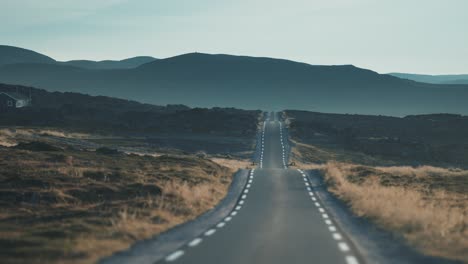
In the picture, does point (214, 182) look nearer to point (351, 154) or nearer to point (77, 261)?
point (77, 261)

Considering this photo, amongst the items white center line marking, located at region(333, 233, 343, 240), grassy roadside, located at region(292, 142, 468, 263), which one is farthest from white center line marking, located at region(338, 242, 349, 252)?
grassy roadside, located at region(292, 142, 468, 263)

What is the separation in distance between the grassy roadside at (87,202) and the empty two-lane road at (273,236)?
5.39ft

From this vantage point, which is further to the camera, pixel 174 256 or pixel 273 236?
pixel 273 236

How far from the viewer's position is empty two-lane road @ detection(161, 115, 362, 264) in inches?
545

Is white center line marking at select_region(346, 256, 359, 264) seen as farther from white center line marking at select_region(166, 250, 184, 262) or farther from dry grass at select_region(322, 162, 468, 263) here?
white center line marking at select_region(166, 250, 184, 262)

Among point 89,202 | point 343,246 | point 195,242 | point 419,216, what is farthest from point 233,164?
point 343,246

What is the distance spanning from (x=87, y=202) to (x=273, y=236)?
12.5 meters

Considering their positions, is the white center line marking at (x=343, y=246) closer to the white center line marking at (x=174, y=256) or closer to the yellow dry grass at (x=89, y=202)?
the white center line marking at (x=174, y=256)

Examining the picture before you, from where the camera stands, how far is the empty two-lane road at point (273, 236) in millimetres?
13836

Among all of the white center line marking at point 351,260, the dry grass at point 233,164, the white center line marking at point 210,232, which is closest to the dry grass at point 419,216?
the white center line marking at point 351,260

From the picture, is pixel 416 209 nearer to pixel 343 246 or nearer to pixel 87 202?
pixel 343 246

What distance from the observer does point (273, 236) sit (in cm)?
1753

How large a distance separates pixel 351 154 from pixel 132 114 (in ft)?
220

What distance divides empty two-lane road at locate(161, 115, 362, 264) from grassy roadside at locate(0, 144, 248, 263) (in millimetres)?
1644
